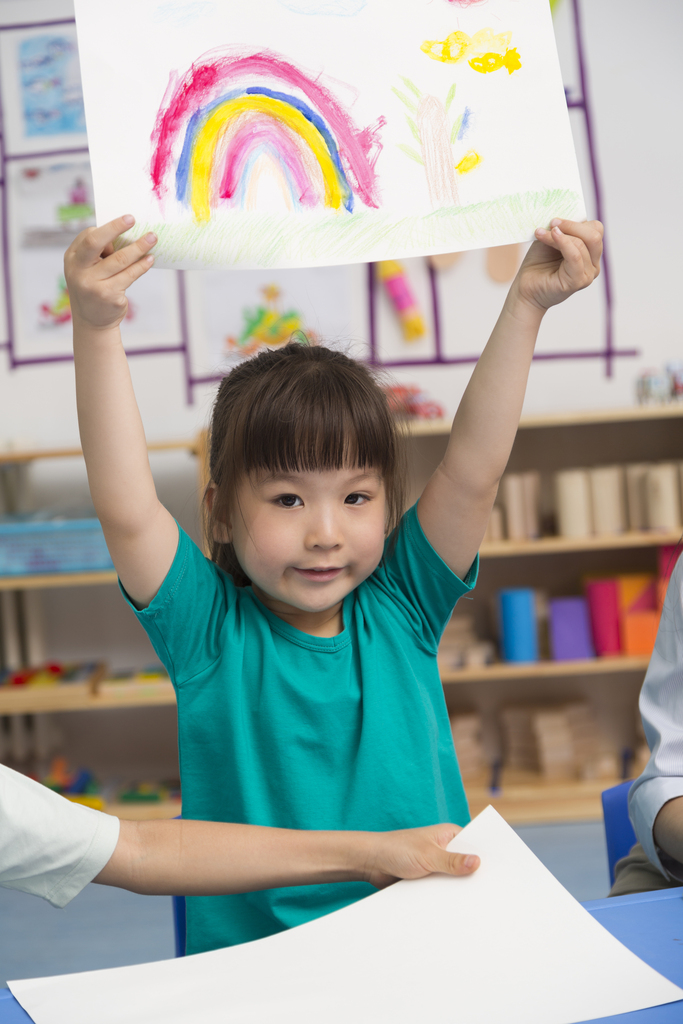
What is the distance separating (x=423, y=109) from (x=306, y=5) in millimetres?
140

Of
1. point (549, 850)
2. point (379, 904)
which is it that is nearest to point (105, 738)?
point (549, 850)

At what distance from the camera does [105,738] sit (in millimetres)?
2980

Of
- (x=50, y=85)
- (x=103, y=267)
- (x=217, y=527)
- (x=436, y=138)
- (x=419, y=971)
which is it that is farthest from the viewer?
(x=50, y=85)

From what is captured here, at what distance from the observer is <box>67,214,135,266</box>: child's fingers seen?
66 cm

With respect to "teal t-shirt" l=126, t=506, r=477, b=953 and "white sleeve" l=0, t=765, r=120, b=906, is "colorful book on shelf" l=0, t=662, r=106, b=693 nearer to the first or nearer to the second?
"teal t-shirt" l=126, t=506, r=477, b=953

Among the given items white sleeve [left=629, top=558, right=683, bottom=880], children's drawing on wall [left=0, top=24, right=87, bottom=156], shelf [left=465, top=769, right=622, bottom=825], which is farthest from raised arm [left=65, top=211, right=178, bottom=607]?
children's drawing on wall [left=0, top=24, right=87, bottom=156]

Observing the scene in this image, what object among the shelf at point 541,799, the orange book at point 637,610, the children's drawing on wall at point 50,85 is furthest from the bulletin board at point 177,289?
the shelf at point 541,799

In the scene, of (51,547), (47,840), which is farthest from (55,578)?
(47,840)

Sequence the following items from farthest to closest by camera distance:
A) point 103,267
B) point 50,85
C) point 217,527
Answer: point 50,85 < point 217,527 < point 103,267

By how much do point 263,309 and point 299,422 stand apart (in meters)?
2.11

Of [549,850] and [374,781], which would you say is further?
[549,850]

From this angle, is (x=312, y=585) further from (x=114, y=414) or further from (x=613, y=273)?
(x=613, y=273)

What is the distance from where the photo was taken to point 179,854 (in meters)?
0.66

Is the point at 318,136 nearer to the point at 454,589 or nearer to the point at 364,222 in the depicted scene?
the point at 364,222
